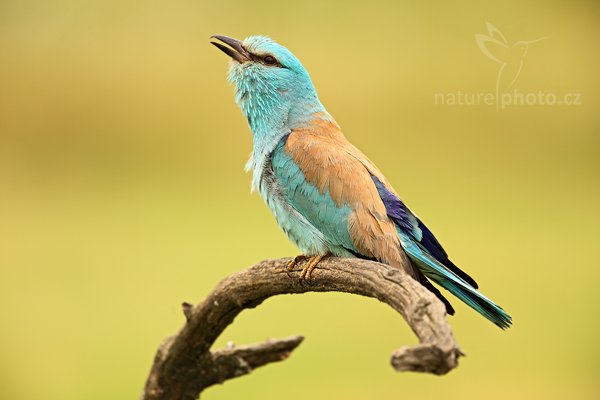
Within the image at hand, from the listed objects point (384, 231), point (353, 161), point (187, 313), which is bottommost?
point (187, 313)

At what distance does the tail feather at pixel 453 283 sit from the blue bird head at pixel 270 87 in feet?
1.49

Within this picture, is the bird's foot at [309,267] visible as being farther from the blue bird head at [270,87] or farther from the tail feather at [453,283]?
the blue bird head at [270,87]

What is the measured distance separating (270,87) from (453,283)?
0.72 meters

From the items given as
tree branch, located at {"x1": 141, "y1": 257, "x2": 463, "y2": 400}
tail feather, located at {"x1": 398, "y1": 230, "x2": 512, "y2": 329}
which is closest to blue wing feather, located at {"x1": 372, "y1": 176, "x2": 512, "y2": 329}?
tail feather, located at {"x1": 398, "y1": 230, "x2": 512, "y2": 329}

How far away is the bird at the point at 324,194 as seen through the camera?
1835 mm

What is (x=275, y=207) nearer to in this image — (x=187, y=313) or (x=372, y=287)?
(x=187, y=313)

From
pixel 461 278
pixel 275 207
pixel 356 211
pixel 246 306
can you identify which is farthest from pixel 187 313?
pixel 461 278

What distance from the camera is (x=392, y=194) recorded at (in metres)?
1.91

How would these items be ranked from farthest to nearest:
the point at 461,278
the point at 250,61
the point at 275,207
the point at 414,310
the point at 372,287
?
1. the point at 250,61
2. the point at 275,207
3. the point at 461,278
4. the point at 372,287
5. the point at 414,310

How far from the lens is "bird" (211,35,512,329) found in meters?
1.83

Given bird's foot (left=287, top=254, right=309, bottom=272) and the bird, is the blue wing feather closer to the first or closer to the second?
the bird

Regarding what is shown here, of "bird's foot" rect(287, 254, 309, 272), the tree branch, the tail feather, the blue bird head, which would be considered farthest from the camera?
the blue bird head

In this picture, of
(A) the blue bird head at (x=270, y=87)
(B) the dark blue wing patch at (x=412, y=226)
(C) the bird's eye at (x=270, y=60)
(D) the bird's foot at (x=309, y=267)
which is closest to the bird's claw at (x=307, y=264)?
(D) the bird's foot at (x=309, y=267)

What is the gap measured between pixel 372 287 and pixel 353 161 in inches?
17.8
